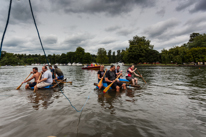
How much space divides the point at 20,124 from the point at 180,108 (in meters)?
6.56

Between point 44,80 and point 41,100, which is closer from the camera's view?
point 41,100

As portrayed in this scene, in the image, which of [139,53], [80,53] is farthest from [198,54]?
[80,53]

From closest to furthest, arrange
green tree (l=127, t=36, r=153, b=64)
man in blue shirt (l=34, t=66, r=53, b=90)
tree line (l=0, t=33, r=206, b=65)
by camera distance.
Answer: man in blue shirt (l=34, t=66, r=53, b=90), tree line (l=0, t=33, r=206, b=65), green tree (l=127, t=36, r=153, b=64)

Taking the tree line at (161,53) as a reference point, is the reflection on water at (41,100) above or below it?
below

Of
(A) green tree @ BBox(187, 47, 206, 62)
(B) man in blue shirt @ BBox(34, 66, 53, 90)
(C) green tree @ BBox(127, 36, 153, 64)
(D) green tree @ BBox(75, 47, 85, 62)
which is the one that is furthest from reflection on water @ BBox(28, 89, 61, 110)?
(D) green tree @ BBox(75, 47, 85, 62)

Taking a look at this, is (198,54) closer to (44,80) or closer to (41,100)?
(44,80)

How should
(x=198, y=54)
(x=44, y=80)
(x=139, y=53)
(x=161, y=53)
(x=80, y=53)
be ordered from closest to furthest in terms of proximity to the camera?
(x=44, y=80) < (x=198, y=54) < (x=139, y=53) < (x=161, y=53) < (x=80, y=53)

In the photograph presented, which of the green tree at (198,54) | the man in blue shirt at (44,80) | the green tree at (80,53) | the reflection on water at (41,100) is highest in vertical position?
the green tree at (80,53)

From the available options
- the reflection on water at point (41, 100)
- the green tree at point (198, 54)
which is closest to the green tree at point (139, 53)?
the green tree at point (198, 54)

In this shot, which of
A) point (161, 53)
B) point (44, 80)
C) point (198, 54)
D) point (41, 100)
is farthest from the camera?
point (161, 53)

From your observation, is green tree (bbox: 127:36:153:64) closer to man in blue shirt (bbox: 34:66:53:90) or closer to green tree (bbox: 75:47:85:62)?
green tree (bbox: 75:47:85:62)

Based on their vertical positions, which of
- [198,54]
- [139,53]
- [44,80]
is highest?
[139,53]

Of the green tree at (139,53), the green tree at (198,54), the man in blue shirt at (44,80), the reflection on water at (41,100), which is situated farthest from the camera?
the green tree at (139,53)

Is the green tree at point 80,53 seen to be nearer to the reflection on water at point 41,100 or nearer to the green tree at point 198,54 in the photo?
the green tree at point 198,54
